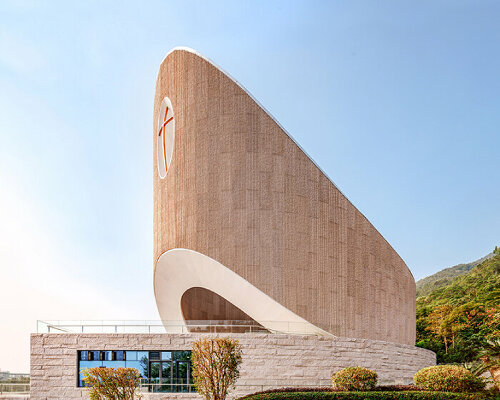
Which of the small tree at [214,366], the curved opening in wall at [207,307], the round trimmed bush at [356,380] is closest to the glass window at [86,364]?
the small tree at [214,366]

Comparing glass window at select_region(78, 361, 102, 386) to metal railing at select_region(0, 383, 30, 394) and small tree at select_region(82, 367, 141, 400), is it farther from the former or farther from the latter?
small tree at select_region(82, 367, 141, 400)

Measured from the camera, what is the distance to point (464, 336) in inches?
1722

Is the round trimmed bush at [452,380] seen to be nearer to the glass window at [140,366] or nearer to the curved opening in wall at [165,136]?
the glass window at [140,366]

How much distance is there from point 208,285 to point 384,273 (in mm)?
8132

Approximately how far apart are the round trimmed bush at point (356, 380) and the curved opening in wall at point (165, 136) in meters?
13.1

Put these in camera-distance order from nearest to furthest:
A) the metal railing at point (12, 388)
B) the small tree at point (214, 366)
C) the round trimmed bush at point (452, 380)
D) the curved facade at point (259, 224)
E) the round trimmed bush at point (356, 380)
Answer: the small tree at point (214, 366), the round trimmed bush at point (452, 380), the round trimmed bush at point (356, 380), the metal railing at point (12, 388), the curved facade at point (259, 224)

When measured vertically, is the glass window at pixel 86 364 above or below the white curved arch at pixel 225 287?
below

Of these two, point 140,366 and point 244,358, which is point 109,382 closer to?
point 140,366

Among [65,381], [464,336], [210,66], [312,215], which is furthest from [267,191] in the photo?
[464,336]

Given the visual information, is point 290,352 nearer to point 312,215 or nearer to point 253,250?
point 253,250

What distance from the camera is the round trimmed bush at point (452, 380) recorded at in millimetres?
18266

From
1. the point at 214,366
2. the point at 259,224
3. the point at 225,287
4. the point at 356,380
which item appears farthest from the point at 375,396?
the point at 225,287

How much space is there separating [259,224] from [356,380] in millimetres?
7283

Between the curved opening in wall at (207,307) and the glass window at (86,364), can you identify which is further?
the curved opening in wall at (207,307)
